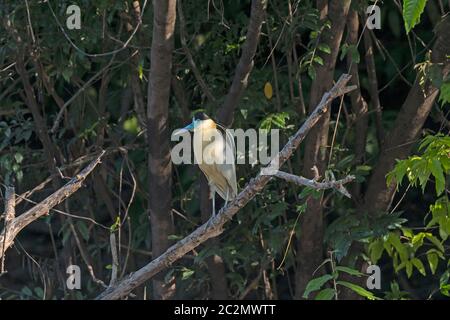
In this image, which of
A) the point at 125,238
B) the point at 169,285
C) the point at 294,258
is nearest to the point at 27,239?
the point at 125,238

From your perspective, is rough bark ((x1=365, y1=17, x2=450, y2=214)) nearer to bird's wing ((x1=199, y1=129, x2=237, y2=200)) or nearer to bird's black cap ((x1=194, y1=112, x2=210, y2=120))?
bird's wing ((x1=199, y1=129, x2=237, y2=200))

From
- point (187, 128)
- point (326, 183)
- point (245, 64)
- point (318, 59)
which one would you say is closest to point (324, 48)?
point (318, 59)

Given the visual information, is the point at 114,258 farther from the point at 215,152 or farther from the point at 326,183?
the point at 326,183

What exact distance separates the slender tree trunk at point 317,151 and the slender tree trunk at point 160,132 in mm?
708

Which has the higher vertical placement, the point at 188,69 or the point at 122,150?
the point at 188,69

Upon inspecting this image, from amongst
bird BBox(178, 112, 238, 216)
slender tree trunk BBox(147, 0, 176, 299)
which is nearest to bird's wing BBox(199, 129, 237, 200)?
bird BBox(178, 112, 238, 216)

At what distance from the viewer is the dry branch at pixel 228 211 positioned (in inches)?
141

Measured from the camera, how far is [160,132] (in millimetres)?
4895

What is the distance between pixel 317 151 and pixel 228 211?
3.63 feet

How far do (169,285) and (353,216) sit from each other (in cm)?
110

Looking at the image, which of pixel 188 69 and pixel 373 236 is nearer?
pixel 373 236

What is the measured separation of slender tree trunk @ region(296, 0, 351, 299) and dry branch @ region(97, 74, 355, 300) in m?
0.71

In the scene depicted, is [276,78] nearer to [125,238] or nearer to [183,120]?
[183,120]

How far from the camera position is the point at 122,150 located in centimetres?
522
